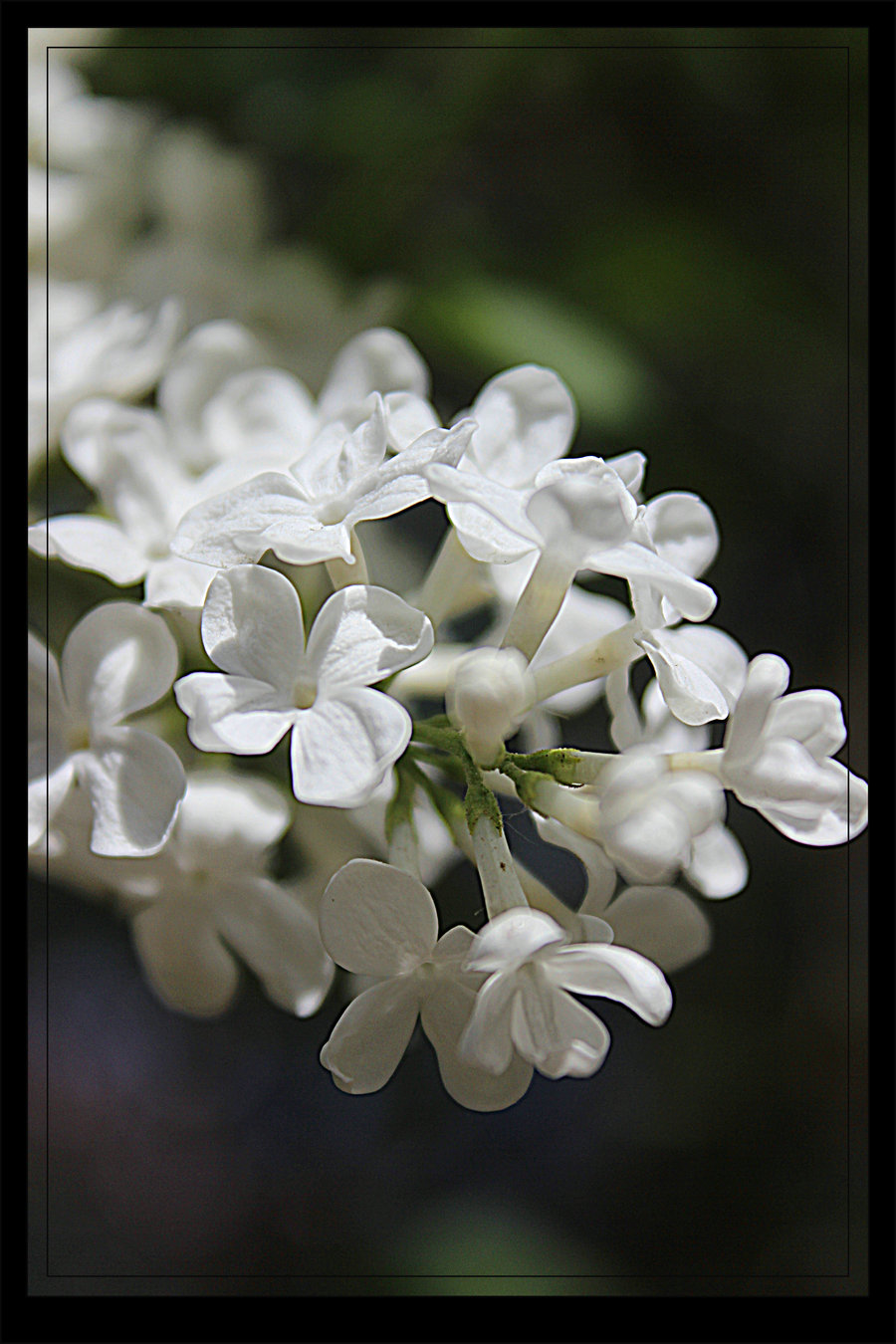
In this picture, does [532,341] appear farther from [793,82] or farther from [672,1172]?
[672,1172]

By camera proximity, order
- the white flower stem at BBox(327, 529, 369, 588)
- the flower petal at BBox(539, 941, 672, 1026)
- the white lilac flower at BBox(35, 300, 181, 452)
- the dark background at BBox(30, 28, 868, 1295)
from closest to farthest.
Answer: the flower petal at BBox(539, 941, 672, 1026)
the white flower stem at BBox(327, 529, 369, 588)
the white lilac flower at BBox(35, 300, 181, 452)
the dark background at BBox(30, 28, 868, 1295)

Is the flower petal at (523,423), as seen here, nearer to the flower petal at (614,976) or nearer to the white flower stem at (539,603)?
the white flower stem at (539,603)

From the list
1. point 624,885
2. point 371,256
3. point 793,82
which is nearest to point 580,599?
→ point 624,885

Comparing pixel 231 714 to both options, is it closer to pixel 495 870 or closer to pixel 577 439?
pixel 495 870

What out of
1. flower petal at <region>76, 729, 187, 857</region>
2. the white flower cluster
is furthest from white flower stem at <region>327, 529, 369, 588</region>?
flower petal at <region>76, 729, 187, 857</region>

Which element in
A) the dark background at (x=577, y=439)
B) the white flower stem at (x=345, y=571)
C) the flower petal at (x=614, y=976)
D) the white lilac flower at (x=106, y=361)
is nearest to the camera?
the flower petal at (x=614, y=976)

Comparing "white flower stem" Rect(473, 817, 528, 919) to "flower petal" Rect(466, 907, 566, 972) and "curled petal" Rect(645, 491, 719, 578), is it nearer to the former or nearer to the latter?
"flower petal" Rect(466, 907, 566, 972)

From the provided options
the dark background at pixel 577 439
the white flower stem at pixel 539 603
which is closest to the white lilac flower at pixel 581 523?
the white flower stem at pixel 539 603

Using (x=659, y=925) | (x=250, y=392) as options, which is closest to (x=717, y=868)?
(x=659, y=925)
